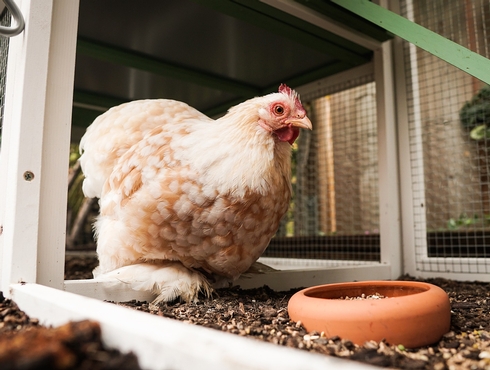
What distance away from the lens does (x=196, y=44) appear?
224 centimetres

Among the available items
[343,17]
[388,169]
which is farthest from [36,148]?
[388,169]

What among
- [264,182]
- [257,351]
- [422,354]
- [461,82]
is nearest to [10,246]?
[264,182]

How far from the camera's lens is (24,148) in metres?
1.15

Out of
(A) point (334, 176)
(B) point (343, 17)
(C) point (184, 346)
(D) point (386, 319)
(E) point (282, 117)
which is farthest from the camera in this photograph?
(A) point (334, 176)

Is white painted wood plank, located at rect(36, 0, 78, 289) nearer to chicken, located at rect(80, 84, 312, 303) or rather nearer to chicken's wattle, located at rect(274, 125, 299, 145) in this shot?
chicken, located at rect(80, 84, 312, 303)

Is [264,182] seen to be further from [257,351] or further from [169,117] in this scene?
[257,351]

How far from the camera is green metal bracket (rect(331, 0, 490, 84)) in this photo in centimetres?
122

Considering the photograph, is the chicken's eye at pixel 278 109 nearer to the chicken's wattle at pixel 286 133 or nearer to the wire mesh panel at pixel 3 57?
the chicken's wattle at pixel 286 133

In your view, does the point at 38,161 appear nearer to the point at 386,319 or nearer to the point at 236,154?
the point at 236,154

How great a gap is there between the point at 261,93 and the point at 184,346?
2571mm

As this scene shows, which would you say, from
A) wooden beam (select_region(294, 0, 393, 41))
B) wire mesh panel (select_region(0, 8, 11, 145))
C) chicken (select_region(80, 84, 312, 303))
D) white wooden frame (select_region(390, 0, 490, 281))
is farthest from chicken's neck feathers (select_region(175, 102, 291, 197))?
white wooden frame (select_region(390, 0, 490, 281))

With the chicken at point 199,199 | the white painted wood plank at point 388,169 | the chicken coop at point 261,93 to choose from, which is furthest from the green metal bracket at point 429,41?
the white painted wood plank at point 388,169

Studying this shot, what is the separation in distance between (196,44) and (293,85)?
843 millimetres

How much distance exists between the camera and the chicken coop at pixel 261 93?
1.13m
